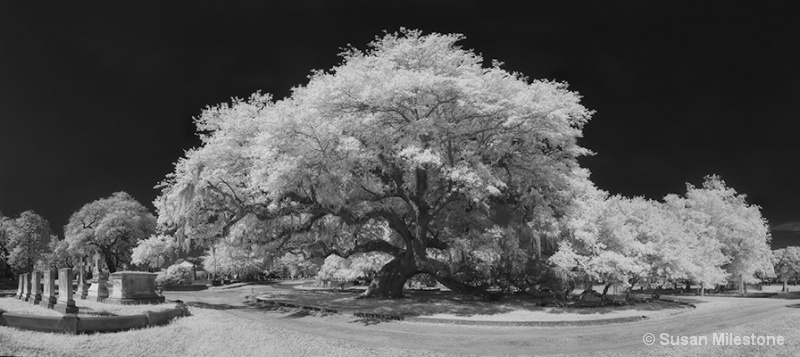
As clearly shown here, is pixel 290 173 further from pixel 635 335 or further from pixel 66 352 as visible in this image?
pixel 635 335

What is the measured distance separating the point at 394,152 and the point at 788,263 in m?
138

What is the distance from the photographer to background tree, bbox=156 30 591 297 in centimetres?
2270

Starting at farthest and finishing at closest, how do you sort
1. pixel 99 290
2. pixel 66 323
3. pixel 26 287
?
pixel 26 287
pixel 99 290
pixel 66 323

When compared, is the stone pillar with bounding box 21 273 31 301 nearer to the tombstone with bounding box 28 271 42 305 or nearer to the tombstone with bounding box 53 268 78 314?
the tombstone with bounding box 28 271 42 305

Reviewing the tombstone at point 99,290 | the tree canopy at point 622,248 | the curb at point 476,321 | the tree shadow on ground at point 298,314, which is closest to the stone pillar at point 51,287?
the tombstone at point 99,290

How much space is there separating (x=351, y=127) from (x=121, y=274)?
12154 millimetres

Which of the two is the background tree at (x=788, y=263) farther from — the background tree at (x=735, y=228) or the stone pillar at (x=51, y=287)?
the stone pillar at (x=51, y=287)

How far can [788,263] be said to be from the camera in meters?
122

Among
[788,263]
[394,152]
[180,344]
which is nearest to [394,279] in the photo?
[394,152]

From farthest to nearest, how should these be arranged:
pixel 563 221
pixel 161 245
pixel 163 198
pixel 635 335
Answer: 1. pixel 161 245
2. pixel 163 198
3. pixel 563 221
4. pixel 635 335

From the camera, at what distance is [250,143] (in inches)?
1049

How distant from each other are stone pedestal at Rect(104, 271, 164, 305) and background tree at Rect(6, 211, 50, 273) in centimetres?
6569

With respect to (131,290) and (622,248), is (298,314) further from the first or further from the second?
(622,248)

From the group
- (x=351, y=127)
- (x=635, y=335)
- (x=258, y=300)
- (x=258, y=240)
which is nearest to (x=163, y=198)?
(x=258, y=240)
